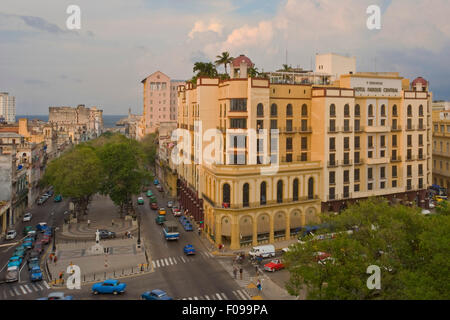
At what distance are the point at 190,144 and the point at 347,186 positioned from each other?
30.8 metres

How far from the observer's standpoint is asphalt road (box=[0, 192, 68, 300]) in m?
45.5

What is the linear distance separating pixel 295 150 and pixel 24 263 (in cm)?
4428

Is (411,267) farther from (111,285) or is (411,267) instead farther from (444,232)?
(111,285)

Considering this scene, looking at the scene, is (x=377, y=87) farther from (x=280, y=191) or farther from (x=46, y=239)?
(x=46, y=239)

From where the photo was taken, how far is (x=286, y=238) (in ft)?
215

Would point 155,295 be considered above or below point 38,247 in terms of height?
below

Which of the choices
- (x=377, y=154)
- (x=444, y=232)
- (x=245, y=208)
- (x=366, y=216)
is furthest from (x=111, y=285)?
(x=377, y=154)

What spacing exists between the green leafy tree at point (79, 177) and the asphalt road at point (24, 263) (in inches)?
284

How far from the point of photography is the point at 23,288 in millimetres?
47250

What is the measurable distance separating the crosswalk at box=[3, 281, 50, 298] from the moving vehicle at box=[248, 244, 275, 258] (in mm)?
26471

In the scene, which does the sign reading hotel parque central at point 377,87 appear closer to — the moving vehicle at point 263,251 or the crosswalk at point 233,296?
the moving vehicle at point 263,251

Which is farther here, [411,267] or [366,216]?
[366,216]

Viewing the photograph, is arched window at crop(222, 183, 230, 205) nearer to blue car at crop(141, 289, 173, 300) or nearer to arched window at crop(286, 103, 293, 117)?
arched window at crop(286, 103, 293, 117)

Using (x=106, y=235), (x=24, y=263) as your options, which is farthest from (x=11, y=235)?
(x=106, y=235)
